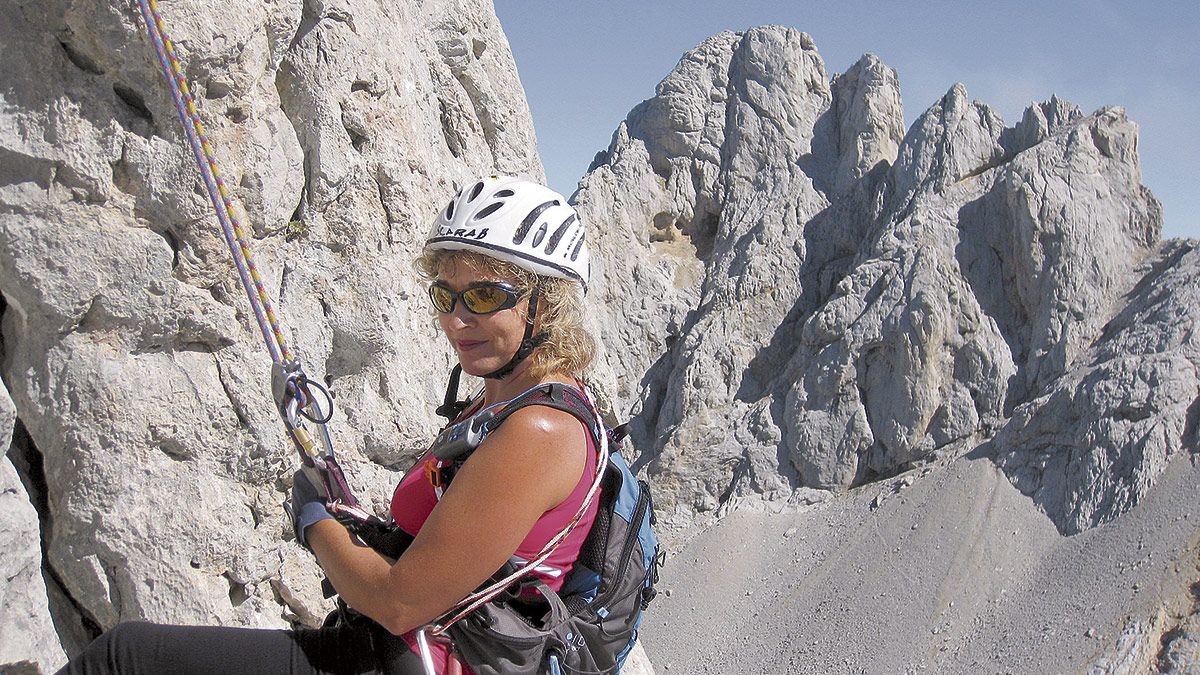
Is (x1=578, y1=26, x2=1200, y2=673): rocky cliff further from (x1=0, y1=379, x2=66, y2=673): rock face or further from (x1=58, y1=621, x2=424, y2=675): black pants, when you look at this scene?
(x1=0, y1=379, x2=66, y2=673): rock face

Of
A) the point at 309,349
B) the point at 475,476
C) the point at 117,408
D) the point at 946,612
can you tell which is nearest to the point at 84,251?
the point at 117,408

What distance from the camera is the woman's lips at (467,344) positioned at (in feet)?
9.61

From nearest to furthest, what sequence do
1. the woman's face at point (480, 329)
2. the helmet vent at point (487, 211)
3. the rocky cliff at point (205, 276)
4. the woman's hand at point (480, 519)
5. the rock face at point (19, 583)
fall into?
the woman's hand at point (480, 519), the woman's face at point (480, 329), the helmet vent at point (487, 211), the rock face at point (19, 583), the rocky cliff at point (205, 276)

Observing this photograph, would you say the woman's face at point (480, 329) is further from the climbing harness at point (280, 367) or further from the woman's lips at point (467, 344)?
the climbing harness at point (280, 367)


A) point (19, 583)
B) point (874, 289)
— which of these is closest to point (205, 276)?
point (19, 583)

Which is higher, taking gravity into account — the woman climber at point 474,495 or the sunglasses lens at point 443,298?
the sunglasses lens at point 443,298

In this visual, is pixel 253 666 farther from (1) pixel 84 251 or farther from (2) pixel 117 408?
(1) pixel 84 251

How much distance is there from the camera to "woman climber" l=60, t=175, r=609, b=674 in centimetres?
233

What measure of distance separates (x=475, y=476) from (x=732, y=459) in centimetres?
4460

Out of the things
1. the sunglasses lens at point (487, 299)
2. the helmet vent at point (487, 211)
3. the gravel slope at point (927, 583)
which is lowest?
the gravel slope at point (927, 583)

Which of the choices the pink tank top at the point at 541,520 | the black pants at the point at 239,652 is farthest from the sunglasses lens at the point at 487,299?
the black pants at the point at 239,652

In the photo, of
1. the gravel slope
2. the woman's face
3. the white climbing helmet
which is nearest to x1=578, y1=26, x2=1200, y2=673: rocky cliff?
the gravel slope

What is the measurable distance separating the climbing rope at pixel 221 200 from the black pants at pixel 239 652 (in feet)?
3.87

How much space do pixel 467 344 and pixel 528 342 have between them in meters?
0.24
